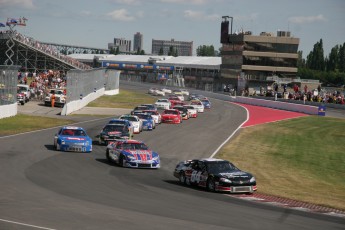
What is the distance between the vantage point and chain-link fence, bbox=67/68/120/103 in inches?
2482

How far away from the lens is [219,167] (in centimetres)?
2520

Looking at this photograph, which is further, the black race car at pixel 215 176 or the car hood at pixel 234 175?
the car hood at pixel 234 175

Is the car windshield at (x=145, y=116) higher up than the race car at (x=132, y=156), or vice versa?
the car windshield at (x=145, y=116)

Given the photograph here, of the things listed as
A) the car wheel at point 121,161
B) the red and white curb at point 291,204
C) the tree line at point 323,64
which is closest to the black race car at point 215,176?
the red and white curb at point 291,204

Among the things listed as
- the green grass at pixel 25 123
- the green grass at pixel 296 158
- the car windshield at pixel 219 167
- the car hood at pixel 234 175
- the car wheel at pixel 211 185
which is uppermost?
the car windshield at pixel 219 167

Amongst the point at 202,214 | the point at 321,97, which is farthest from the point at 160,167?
the point at 321,97

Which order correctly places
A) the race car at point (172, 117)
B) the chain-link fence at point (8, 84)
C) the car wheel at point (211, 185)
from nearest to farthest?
1. the car wheel at point (211, 185)
2. the chain-link fence at point (8, 84)
3. the race car at point (172, 117)

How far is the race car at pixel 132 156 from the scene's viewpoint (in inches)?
1168

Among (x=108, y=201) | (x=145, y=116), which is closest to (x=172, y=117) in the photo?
(x=145, y=116)

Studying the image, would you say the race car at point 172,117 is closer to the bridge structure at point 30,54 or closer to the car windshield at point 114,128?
the car windshield at point 114,128

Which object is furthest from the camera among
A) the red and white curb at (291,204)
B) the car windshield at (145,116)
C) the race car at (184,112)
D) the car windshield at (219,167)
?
the race car at (184,112)

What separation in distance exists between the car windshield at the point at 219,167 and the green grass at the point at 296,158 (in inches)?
68.8

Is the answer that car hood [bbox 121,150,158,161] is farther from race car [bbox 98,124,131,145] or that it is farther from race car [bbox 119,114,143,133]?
race car [bbox 119,114,143,133]

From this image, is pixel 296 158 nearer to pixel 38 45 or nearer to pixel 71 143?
pixel 71 143
